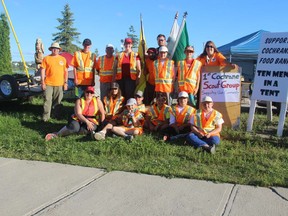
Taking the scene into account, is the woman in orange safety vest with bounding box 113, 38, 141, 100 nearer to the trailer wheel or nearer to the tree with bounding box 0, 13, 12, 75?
the trailer wheel

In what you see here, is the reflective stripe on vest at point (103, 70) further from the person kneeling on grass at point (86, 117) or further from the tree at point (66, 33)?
the tree at point (66, 33)

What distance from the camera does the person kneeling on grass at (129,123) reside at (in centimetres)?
679

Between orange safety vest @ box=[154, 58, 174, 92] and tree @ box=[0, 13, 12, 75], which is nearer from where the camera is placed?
orange safety vest @ box=[154, 58, 174, 92]

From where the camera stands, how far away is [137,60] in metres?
7.91

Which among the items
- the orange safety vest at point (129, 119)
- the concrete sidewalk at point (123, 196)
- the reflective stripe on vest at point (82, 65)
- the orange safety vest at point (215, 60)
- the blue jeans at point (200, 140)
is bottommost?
the concrete sidewalk at point (123, 196)

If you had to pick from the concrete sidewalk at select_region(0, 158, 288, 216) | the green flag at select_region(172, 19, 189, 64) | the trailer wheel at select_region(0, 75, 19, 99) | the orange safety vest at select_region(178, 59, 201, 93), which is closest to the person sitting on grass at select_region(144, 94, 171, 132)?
the orange safety vest at select_region(178, 59, 201, 93)

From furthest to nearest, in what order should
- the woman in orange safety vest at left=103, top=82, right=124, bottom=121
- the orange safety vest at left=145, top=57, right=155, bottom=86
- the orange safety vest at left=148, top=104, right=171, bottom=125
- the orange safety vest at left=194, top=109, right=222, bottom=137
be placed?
the orange safety vest at left=145, top=57, right=155, bottom=86 → the woman in orange safety vest at left=103, top=82, right=124, bottom=121 → the orange safety vest at left=148, top=104, right=171, bottom=125 → the orange safety vest at left=194, top=109, right=222, bottom=137

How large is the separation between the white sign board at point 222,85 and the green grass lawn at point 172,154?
0.76 metres

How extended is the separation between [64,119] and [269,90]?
16.2 feet

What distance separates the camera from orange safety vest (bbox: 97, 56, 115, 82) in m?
8.09

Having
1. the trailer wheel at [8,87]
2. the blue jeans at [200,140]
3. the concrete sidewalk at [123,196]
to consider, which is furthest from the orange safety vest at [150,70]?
the trailer wheel at [8,87]

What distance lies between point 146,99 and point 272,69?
2.96 meters

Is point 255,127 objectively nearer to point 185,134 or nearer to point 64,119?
point 185,134

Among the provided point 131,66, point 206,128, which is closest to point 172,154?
point 206,128
